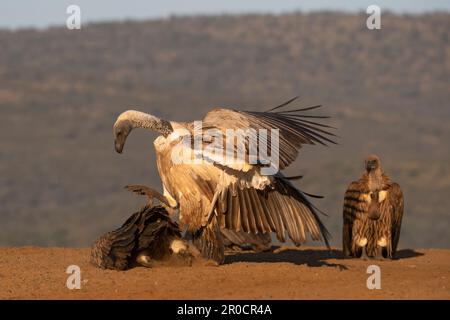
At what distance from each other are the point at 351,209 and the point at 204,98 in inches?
1674

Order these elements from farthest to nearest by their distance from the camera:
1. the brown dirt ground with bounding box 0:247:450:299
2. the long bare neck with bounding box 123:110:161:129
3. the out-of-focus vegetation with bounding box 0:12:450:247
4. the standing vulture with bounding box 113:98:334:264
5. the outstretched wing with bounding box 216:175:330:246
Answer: the out-of-focus vegetation with bounding box 0:12:450:247
the long bare neck with bounding box 123:110:161:129
the outstretched wing with bounding box 216:175:330:246
the standing vulture with bounding box 113:98:334:264
the brown dirt ground with bounding box 0:247:450:299

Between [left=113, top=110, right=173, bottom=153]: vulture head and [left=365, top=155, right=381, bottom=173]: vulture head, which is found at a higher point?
[left=113, top=110, right=173, bottom=153]: vulture head

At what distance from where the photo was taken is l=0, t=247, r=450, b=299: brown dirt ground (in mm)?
9188

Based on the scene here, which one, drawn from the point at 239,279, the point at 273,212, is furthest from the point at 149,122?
the point at 239,279

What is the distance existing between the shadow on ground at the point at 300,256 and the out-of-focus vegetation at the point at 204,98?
14.2m

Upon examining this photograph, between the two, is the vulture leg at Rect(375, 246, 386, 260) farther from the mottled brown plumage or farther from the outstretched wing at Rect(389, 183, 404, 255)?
the mottled brown plumage

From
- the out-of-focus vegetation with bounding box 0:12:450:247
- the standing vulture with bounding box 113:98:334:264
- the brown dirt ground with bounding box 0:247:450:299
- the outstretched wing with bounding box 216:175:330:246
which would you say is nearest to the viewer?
the brown dirt ground with bounding box 0:247:450:299

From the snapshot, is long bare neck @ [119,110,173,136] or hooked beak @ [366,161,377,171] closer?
long bare neck @ [119,110,173,136]

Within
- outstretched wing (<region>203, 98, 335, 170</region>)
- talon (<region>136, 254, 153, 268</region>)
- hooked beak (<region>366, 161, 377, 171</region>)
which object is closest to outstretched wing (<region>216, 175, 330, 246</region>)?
outstretched wing (<region>203, 98, 335, 170</region>)

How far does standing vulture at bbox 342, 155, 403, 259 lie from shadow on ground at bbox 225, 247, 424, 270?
0.29 metres

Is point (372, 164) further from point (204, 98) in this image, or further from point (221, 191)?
point (204, 98)

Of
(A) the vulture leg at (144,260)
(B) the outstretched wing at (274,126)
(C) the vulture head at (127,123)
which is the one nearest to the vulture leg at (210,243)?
(A) the vulture leg at (144,260)

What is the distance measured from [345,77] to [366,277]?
56110 mm

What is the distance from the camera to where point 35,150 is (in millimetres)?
42750
